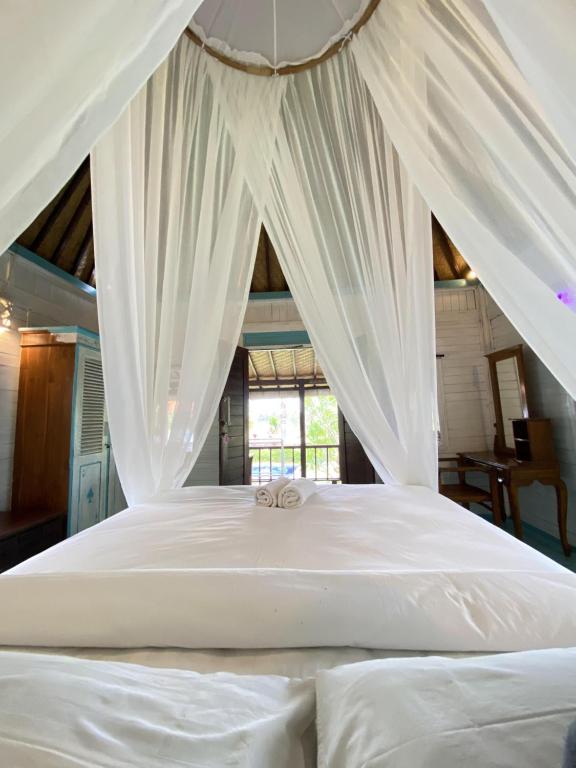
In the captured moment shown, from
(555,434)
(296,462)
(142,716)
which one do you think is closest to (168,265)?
(142,716)

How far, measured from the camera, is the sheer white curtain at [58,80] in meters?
0.53

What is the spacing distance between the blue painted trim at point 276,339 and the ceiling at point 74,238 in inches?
35.7

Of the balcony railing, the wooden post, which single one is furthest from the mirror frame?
the wooden post

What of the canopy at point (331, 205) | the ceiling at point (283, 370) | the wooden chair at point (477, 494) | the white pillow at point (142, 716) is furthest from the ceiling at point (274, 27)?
the ceiling at point (283, 370)

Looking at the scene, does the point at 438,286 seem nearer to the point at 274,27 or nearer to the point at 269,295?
the point at 269,295

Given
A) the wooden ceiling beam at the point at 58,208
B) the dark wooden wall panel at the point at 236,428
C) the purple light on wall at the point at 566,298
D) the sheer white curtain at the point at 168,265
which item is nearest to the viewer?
the purple light on wall at the point at 566,298

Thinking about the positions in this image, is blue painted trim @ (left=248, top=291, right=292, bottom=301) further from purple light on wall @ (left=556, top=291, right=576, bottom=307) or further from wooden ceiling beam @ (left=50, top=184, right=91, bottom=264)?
purple light on wall @ (left=556, top=291, right=576, bottom=307)

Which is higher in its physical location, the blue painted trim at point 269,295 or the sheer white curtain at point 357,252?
the blue painted trim at point 269,295

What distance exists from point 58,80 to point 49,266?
3272 millimetres

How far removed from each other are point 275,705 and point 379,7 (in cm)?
218

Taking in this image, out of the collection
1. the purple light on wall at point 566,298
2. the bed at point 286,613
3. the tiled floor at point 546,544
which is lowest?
the tiled floor at point 546,544

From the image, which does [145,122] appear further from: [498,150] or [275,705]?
[275,705]

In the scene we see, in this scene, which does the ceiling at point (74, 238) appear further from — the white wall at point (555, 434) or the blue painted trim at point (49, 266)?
the white wall at point (555, 434)

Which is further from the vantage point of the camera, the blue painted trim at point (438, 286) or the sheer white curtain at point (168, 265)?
the blue painted trim at point (438, 286)
